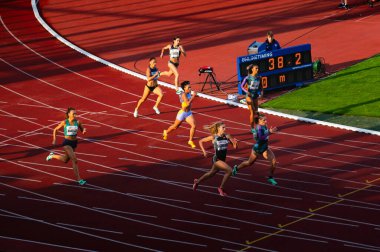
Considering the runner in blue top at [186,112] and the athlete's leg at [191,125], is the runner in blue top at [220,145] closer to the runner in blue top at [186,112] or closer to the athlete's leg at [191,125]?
the runner in blue top at [186,112]

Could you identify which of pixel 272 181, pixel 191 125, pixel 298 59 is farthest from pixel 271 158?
pixel 298 59

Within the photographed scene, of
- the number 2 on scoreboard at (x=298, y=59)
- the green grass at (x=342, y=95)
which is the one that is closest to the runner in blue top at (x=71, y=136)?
the green grass at (x=342, y=95)

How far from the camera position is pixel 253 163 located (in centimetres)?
2138

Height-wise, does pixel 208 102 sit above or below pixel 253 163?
above

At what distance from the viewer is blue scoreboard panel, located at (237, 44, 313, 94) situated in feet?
92.3

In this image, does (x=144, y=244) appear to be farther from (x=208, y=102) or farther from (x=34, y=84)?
(x=34, y=84)

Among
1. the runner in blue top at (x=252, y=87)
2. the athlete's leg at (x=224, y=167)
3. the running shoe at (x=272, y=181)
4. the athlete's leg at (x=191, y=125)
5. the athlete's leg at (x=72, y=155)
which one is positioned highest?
the runner in blue top at (x=252, y=87)

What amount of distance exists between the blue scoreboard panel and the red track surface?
186cm

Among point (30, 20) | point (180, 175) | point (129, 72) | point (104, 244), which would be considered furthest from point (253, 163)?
point (30, 20)

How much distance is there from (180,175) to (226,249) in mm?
4663

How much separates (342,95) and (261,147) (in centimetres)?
837

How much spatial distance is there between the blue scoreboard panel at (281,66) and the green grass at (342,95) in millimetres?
504

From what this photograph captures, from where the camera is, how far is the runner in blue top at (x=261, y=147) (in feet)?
66.4

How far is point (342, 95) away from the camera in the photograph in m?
28.0
